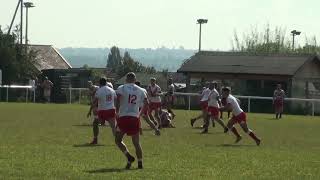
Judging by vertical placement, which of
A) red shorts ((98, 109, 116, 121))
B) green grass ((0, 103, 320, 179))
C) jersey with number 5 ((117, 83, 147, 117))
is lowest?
green grass ((0, 103, 320, 179))

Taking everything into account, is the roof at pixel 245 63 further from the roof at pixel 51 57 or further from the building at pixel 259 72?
the roof at pixel 51 57

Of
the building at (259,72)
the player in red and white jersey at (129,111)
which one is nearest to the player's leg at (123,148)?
the player in red and white jersey at (129,111)

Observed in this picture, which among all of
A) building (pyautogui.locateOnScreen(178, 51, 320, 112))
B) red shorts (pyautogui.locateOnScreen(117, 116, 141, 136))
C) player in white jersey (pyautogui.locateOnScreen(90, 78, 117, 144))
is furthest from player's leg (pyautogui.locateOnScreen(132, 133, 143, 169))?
building (pyautogui.locateOnScreen(178, 51, 320, 112))

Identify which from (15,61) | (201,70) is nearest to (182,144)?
(201,70)

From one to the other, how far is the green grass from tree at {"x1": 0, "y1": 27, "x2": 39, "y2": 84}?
1276 inches

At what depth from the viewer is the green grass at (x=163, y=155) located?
1384 cm

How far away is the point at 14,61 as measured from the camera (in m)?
59.4

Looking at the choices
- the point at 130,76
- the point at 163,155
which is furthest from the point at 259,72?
the point at 130,76

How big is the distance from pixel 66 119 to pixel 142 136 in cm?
948

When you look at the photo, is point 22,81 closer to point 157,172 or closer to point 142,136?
point 142,136

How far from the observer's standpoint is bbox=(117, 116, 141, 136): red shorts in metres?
14.8

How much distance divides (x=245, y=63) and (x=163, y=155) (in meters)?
37.9

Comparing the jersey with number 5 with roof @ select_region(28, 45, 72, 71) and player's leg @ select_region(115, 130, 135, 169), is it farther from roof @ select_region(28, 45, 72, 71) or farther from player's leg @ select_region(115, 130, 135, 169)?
roof @ select_region(28, 45, 72, 71)

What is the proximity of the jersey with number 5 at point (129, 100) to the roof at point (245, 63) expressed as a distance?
36.4 m
